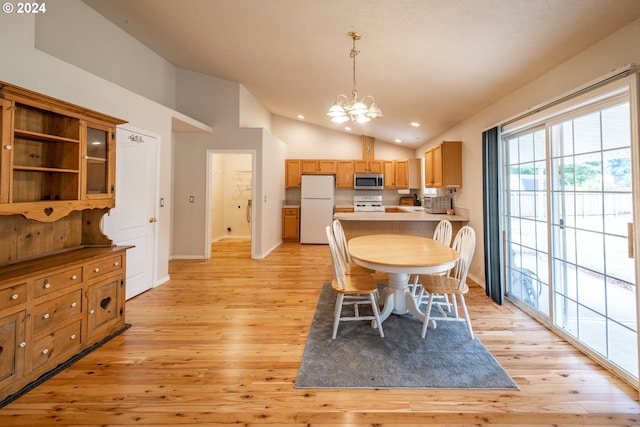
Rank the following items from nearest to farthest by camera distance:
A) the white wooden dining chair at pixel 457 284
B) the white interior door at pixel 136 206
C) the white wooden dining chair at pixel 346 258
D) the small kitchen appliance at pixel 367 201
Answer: the white wooden dining chair at pixel 457 284
the white wooden dining chair at pixel 346 258
the white interior door at pixel 136 206
the small kitchen appliance at pixel 367 201

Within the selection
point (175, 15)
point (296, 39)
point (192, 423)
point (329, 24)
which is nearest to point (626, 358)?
point (192, 423)

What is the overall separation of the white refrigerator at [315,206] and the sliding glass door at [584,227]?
4171 mm

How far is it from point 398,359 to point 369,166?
5510 millimetres

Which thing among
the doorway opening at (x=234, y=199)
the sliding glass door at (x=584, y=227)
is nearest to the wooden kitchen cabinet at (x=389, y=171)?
the doorway opening at (x=234, y=199)

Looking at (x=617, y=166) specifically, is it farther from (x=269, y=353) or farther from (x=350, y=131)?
(x=350, y=131)

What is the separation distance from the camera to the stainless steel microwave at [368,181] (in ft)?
22.2

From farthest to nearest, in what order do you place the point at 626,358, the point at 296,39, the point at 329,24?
the point at 296,39 < the point at 329,24 < the point at 626,358

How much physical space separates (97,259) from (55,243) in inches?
16.9

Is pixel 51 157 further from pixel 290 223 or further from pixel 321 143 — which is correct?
pixel 321 143

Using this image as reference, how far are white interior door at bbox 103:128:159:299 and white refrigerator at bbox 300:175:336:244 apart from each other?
3549 millimetres

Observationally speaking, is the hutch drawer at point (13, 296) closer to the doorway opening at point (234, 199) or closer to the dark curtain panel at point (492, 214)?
the dark curtain panel at point (492, 214)

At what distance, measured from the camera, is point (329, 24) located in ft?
8.04

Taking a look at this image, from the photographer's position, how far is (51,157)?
6.95 feet

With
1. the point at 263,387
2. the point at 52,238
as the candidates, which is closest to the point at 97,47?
the point at 52,238
